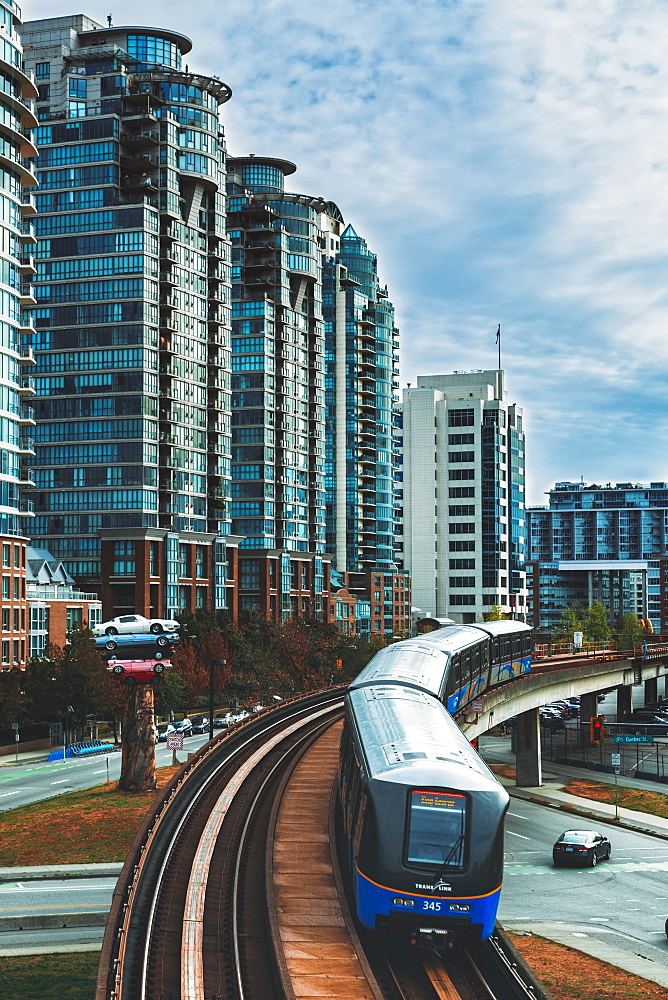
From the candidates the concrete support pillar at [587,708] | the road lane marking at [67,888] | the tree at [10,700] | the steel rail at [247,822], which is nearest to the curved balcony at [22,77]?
the tree at [10,700]

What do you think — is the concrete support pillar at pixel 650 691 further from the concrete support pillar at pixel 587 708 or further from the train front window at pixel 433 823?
the train front window at pixel 433 823

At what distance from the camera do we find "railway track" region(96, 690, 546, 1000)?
2673cm

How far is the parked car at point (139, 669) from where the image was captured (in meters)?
59.7

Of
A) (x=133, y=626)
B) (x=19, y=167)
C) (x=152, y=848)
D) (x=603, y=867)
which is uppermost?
(x=19, y=167)

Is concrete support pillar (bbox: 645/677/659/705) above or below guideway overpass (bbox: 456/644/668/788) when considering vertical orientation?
below

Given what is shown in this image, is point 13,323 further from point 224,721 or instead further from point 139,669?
point 139,669

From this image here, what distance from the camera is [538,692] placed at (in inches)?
3438

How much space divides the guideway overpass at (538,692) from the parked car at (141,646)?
1590cm

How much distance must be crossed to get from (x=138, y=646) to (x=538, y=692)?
38889 mm

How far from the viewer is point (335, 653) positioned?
433ft

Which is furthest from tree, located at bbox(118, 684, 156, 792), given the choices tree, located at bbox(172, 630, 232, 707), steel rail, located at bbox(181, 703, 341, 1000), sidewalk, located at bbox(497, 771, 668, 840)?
tree, located at bbox(172, 630, 232, 707)

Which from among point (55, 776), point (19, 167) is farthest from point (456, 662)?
point (19, 167)

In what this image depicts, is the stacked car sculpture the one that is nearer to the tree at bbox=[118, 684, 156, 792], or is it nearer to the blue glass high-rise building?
the tree at bbox=[118, 684, 156, 792]

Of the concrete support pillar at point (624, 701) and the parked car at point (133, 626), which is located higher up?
the parked car at point (133, 626)
